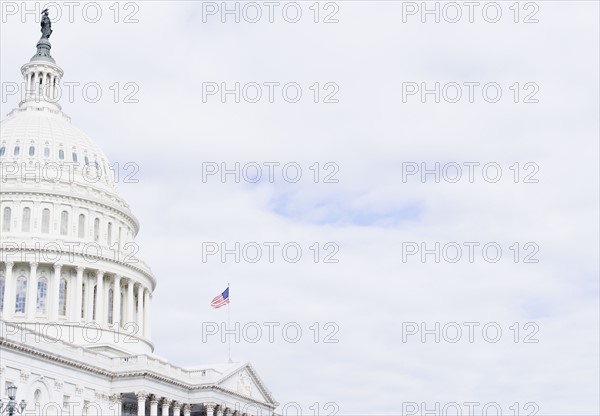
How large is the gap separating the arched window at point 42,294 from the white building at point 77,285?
0.30 feet

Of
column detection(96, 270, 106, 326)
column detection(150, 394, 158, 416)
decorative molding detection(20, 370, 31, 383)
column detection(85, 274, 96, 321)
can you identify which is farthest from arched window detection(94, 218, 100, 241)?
decorative molding detection(20, 370, 31, 383)

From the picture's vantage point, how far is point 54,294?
91250mm

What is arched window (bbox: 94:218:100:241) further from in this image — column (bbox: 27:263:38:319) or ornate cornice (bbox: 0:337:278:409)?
ornate cornice (bbox: 0:337:278:409)

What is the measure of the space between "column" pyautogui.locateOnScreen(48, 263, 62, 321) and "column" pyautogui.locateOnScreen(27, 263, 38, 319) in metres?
1.37

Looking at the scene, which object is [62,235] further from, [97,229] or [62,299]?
[62,299]

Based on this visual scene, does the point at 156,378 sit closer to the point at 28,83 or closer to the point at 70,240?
the point at 70,240

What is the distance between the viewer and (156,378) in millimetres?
80688

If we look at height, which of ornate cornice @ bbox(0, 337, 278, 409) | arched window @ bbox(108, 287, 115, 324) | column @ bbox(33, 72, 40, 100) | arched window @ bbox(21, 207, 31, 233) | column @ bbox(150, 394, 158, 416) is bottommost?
column @ bbox(150, 394, 158, 416)

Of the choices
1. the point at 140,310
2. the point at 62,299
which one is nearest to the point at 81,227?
the point at 62,299

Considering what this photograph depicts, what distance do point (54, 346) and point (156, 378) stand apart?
10.3 meters

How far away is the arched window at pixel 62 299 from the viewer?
92.2 metres

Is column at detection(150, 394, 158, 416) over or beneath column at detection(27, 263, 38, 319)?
beneath

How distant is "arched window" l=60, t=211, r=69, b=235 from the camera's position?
9550 cm

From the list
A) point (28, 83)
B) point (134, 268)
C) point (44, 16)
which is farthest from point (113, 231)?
point (44, 16)
